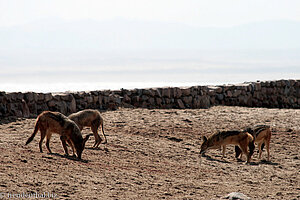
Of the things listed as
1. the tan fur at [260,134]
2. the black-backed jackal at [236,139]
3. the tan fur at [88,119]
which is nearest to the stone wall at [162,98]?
the tan fur at [88,119]

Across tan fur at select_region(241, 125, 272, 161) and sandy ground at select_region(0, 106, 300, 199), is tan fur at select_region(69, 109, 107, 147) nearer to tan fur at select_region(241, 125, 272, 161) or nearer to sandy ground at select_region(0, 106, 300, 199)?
sandy ground at select_region(0, 106, 300, 199)

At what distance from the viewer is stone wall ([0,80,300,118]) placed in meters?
16.2

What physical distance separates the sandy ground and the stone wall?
0.81 metres

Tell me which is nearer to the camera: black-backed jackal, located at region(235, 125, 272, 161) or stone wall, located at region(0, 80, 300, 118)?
black-backed jackal, located at region(235, 125, 272, 161)

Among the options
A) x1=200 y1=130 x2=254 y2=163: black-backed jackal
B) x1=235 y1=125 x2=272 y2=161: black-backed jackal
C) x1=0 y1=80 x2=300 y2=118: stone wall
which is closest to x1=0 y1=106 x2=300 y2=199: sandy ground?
x1=235 y1=125 x2=272 y2=161: black-backed jackal

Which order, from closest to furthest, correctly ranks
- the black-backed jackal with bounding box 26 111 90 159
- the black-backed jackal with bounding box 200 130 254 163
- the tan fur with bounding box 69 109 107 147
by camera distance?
1. the black-backed jackal with bounding box 26 111 90 159
2. the black-backed jackal with bounding box 200 130 254 163
3. the tan fur with bounding box 69 109 107 147

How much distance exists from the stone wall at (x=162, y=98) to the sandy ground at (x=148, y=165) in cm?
81

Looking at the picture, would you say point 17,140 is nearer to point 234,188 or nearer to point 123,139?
point 123,139

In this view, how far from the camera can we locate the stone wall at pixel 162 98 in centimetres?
1616

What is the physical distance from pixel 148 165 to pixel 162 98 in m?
9.35

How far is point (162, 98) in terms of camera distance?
20.1m

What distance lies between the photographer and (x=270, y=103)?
24594 mm

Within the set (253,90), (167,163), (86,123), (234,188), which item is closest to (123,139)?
(86,123)

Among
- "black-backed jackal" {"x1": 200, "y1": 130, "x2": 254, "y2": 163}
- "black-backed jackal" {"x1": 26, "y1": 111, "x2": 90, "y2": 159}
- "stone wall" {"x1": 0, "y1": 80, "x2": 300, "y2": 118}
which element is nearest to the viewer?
"black-backed jackal" {"x1": 26, "y1": 111, "x2": 90, "y2": 159}
